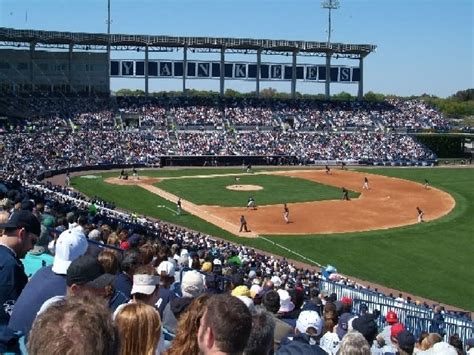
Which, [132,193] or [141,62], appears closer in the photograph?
[132,193]

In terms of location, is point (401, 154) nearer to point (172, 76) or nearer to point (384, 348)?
point (172, 76)

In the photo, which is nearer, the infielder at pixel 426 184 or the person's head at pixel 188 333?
the person's head at pixel 188 333

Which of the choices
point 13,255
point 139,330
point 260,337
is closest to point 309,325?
point 260,337

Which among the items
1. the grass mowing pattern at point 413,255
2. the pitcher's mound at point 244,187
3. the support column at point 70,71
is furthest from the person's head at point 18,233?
the support column at point 70,71

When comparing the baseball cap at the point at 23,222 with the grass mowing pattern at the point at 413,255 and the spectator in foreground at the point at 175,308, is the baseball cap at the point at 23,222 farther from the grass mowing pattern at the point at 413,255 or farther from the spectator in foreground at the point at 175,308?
the grass mowing pattern at the point at 413,255

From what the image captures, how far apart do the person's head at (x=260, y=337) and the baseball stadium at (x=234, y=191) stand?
0.04 m

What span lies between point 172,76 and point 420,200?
137 feet

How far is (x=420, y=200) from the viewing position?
50.0 meters

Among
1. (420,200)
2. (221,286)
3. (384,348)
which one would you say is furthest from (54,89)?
(384,348)

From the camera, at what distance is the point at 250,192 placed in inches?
2051

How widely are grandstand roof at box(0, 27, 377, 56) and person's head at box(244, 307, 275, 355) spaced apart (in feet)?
240

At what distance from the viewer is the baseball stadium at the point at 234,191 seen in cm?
891

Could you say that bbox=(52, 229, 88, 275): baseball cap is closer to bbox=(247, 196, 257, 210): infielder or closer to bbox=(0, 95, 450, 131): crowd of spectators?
bbox=(247, 196, 257, 210): infielder

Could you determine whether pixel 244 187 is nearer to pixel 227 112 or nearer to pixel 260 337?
pixel 227 112
